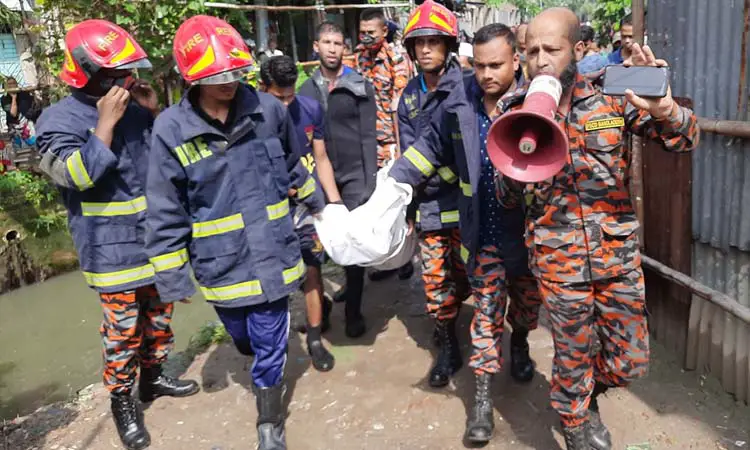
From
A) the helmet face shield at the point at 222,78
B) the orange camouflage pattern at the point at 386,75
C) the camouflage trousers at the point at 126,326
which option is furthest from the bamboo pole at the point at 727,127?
the camouflage trousers at the point at 126,326

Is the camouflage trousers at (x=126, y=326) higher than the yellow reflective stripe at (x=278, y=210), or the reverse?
the yellow reflective stripe at (x=278, y=210)

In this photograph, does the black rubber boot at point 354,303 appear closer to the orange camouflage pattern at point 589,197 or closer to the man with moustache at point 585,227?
the man with moustache at point 585,227

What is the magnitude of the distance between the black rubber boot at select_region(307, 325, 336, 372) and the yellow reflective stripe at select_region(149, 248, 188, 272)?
54.4 inches

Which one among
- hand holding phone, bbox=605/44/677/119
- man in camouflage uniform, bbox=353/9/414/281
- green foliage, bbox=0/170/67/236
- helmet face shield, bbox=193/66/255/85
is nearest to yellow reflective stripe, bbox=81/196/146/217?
helmet face shield, bbox=193/66/255/85

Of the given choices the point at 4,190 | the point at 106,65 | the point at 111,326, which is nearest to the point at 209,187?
the point at 106,65

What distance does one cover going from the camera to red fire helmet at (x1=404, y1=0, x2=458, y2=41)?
3410 millimetres

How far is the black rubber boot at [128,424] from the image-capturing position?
10.8 feet

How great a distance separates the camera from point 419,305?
475 cm

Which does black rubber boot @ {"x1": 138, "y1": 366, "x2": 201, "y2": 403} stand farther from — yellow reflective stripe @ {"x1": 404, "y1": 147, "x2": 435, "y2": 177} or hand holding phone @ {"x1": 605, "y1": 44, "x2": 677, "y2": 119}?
hand holding phone @ {"x1": 605, "y1": 44, "x2": 677, "y2": 119}

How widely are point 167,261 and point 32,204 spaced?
6.23m

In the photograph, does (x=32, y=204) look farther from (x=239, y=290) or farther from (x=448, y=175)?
(x=448, y=175)

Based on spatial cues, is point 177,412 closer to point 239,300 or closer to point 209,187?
point 239,300

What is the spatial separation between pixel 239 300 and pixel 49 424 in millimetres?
1917

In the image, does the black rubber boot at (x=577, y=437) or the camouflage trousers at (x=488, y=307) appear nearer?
the black rubber boot at (x=577, y=437)
